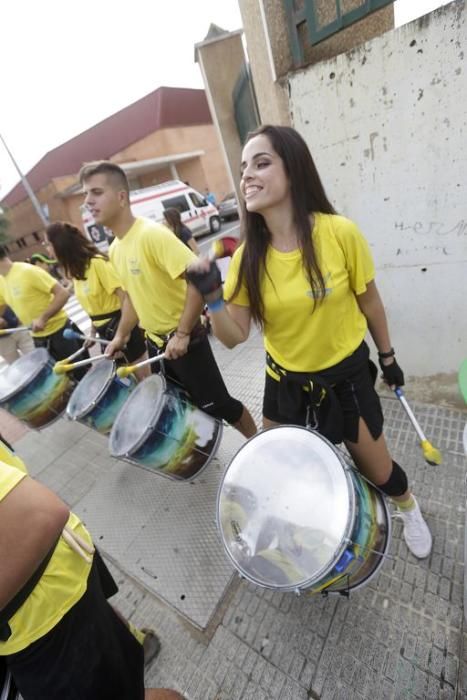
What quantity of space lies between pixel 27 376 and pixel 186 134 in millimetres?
24308

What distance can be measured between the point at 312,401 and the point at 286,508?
1.53 ft

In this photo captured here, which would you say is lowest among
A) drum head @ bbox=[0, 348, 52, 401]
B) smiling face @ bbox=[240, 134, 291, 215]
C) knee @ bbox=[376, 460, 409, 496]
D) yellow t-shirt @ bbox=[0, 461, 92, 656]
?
knee @ bbox=[376, 460, 409, 496]

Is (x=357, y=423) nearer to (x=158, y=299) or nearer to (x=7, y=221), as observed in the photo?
(x=158, y=299)

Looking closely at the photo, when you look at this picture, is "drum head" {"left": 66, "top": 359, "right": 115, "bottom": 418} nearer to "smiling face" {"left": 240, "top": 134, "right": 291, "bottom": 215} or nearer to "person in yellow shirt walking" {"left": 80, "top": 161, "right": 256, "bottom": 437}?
"person in yellow shirt walking" {"left": 80, "top": 161, "right": 256, "bottom": 437}

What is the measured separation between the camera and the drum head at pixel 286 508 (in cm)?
112

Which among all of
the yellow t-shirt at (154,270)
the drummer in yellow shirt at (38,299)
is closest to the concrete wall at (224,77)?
the drummer in yellow shirt at (38,299)

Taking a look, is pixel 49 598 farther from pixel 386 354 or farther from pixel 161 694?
pixel 386 354

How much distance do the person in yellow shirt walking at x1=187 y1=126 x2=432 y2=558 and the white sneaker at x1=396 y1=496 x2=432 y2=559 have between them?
18 cm

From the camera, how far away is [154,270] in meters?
2.15

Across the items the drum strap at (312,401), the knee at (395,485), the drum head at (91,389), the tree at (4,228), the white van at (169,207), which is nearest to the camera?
the drum strap at (312,401)

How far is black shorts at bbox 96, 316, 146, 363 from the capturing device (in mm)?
3141

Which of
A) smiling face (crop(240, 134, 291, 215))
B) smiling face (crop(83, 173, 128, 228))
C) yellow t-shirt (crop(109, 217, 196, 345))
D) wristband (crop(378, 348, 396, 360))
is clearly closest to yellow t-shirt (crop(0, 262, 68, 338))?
yellow t-shirt (crop(109, 217, 196, 345))

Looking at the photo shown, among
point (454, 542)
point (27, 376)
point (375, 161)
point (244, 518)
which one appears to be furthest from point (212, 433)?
point (375, 161)

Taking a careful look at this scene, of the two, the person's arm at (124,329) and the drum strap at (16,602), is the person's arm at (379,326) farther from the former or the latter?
the person's arm at (124,329)
